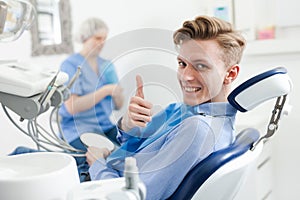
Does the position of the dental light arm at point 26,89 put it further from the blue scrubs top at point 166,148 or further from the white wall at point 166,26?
the white wall at point 166,26

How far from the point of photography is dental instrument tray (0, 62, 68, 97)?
1021 millimetres

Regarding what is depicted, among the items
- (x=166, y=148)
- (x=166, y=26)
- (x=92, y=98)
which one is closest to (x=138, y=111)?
(x=166, y=148)

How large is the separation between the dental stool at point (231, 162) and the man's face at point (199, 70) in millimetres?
64

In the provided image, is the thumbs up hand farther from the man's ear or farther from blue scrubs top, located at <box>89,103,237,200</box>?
the man's ear

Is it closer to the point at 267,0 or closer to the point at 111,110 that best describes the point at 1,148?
the point at 111,110

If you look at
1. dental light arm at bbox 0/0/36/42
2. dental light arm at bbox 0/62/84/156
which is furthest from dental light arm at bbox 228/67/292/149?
dental light arm at bbox 0/0/36/42

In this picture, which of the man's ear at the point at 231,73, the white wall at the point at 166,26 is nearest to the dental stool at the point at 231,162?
the man's ear at the point at 231,73

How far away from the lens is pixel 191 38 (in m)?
0.99

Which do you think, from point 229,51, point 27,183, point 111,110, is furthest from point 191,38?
point 27,183

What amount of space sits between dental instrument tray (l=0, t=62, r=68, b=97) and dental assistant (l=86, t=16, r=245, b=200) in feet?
0.75

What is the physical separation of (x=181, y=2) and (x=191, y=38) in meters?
1.68

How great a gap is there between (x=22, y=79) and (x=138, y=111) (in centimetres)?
34

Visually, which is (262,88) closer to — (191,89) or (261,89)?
(261,89)

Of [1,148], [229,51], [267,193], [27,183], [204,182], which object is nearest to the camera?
[27,183]
